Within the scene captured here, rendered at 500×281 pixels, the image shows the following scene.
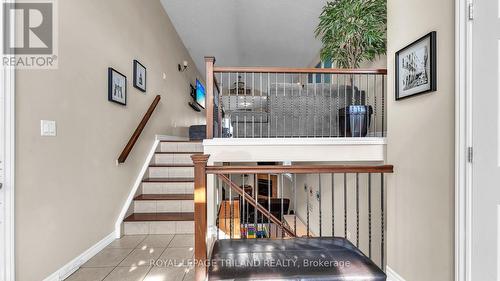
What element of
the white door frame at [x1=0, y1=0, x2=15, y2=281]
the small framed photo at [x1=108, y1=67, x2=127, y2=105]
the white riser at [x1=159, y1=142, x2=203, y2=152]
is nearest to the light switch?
the white door frame at [x1=0, y1=0, x2=15, y2=281]

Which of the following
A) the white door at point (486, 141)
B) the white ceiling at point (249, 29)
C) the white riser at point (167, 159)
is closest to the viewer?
the white door at point (486, 141)

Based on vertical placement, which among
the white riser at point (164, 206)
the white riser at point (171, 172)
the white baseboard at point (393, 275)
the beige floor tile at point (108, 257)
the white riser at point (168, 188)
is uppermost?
the white riser at point (171, 172)

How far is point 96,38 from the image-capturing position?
266 centimetres

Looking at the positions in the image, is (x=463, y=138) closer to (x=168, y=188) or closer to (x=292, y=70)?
(x=292, y=70)

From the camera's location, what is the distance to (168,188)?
3.59 metres

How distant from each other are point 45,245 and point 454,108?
299 centimetres

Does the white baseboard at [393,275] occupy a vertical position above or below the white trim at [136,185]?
below

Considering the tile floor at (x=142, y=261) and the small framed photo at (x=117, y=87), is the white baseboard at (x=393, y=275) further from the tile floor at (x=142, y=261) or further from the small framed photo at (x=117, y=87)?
the small framed photo at (x=117, y=87)

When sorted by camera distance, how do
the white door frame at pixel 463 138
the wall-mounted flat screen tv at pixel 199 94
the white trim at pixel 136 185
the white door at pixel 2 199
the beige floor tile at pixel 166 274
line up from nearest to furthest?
the white door frame at pixel 463 138
the white door at pixel 2 199
the beige floor tile at pixel 166 274
the white trim at pixel 136 185
the wall-mounted flat screen tv at pixel 199 94

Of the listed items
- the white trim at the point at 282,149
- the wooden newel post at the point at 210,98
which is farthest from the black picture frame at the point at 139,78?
the white trim at the point at 282,149

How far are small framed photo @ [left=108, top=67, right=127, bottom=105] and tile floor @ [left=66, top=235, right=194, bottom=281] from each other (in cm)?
164

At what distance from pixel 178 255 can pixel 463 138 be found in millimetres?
2481

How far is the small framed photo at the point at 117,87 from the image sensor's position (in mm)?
2912

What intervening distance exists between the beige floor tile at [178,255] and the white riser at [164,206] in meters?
0.71
